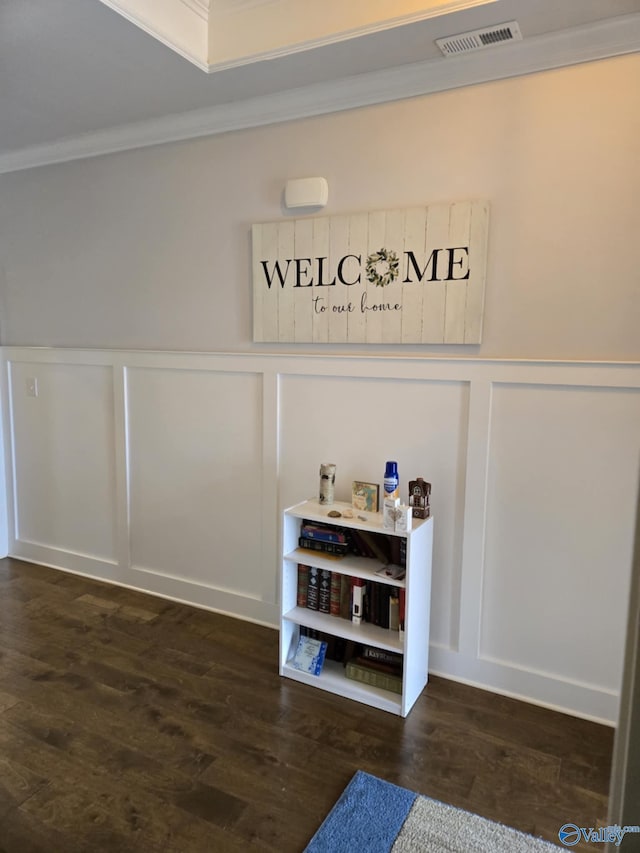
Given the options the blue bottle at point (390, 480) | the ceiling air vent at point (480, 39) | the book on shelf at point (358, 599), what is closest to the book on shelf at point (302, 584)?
the book on shelf at point (358, 599)

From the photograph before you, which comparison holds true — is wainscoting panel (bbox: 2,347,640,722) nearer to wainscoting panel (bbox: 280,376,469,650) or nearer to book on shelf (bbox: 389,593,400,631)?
wainscoting panel (bbox: 280,376,469,650)

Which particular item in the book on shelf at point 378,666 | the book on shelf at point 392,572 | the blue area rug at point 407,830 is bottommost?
the blue area rug at point 407,830

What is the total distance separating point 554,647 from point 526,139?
1875 mm

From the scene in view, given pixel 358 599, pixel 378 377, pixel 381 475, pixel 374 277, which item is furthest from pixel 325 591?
pixel 374 277

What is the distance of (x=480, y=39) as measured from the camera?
1979mm

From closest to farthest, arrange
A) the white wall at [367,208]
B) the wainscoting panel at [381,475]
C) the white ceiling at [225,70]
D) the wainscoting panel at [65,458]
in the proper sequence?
the white ceiling at [225,70], the white wall at [367,208], the wainscoting panel at [381,475], the wainscoting panel at [65,458]

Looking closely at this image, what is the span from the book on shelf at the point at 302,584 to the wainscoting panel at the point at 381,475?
29 centimetres

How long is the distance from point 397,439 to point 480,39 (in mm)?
1457

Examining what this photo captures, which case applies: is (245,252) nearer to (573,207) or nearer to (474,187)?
(474,187)

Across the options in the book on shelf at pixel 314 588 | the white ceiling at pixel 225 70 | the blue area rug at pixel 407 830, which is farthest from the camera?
the book on shelf at pixel 314 588

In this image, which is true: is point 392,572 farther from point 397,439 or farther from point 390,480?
point 397,439

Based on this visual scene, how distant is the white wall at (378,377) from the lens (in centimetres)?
204

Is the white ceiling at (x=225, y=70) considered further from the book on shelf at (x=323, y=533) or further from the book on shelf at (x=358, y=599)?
the book on shelf at (x=358, y=599)

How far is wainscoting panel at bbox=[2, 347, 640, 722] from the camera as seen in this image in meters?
2.11
